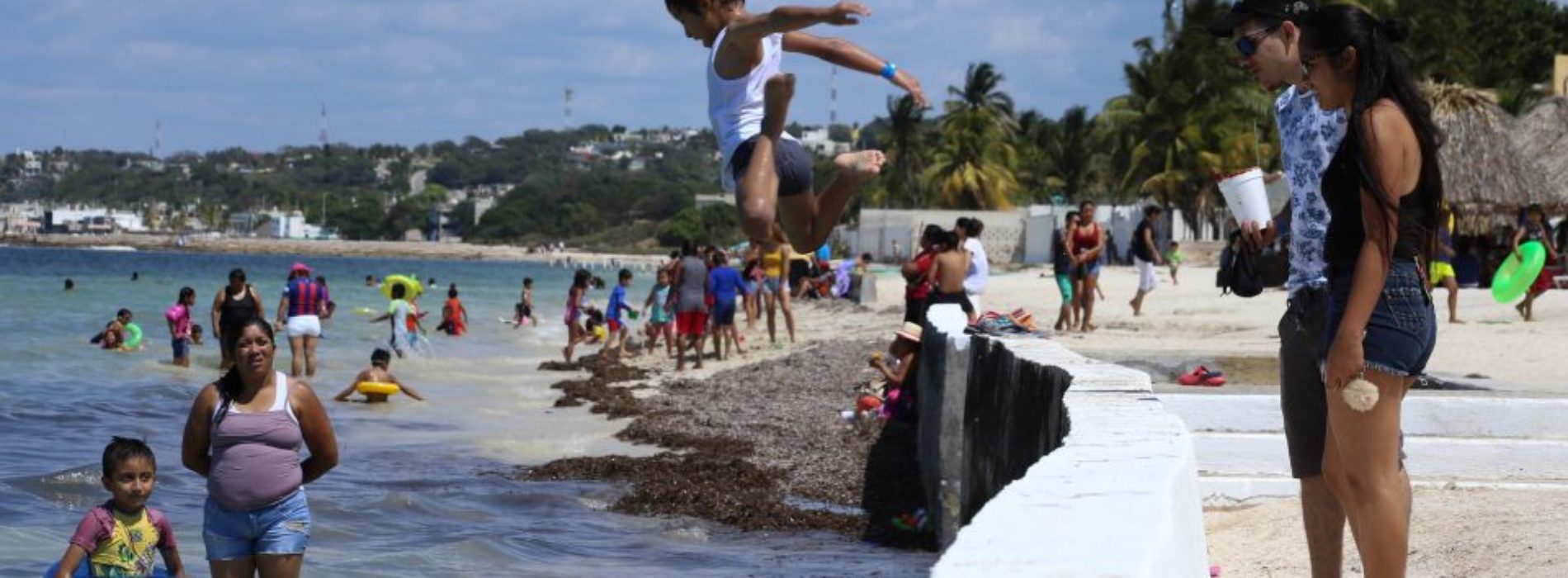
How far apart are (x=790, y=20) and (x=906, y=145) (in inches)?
3452

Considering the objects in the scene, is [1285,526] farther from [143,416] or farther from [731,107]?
[143,416]

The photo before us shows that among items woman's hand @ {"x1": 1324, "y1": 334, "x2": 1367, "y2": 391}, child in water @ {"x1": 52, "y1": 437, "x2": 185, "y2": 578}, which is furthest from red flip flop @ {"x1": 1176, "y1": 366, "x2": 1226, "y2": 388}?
child in water @ {"x1": 52, "y1": 437, "x2": 185, "y2": 578}

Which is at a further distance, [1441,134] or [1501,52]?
[1501,52]

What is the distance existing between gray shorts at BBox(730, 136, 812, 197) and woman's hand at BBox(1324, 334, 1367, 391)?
2.57m

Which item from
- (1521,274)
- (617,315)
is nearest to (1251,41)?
(1521,274)

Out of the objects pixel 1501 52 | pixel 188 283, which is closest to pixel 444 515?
pixel 1501 52

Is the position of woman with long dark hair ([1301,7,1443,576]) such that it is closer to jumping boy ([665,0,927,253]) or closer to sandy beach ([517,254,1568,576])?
sandy beach ([517,254,1568,576])

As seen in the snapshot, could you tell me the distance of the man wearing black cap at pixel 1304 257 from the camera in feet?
18.1

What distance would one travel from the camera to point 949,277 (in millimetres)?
16688

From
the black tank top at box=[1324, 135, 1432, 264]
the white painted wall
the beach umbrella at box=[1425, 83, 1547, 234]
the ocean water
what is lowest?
the ocean water

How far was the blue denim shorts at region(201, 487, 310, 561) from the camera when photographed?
22.5 feet

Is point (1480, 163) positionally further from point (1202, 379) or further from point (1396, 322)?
point (1396, 322)

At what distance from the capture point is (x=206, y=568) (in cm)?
1092

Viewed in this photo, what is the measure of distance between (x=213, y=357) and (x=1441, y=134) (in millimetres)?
25364
